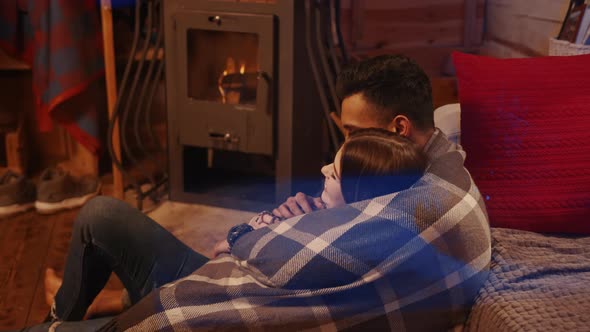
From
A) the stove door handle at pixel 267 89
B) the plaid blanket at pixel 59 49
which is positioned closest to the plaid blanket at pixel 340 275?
the stove door handle at pixel 267 89

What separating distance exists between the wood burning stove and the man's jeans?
106 cm

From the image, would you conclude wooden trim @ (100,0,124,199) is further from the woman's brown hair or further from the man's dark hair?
the woman's brown hair

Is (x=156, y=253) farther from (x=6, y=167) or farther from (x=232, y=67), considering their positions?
(x=6, y=167)

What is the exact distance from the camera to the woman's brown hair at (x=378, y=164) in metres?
1.16

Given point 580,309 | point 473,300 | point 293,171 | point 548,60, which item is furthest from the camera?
point 293,171

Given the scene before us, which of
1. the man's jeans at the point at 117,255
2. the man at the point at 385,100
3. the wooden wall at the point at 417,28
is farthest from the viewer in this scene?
the wooden wall at the point at 417,28

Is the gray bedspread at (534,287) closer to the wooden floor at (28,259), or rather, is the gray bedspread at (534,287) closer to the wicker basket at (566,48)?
the wicker basket at (566,48)

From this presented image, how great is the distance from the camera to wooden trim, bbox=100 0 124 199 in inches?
104

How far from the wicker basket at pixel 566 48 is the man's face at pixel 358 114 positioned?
70 cm

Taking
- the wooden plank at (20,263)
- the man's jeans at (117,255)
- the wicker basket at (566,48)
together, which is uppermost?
the wicker basket at (566,48)

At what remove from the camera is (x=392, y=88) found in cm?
143

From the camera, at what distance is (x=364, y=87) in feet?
4.74

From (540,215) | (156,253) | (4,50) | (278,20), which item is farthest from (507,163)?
(4,50)

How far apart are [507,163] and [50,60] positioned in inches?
79.2
